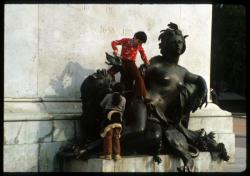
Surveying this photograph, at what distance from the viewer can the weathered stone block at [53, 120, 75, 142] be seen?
10172 millimetres

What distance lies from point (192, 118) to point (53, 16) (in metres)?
3.21

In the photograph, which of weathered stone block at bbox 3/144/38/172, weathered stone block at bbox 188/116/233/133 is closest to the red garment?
weathered stone block at bbox 3/144/38/172

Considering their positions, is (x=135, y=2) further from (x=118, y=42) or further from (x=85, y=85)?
(x=85, y=85)

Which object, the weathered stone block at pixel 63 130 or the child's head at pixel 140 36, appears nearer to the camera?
the weathered stone block at pixel 63 130

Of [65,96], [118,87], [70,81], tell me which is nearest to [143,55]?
[118,87]

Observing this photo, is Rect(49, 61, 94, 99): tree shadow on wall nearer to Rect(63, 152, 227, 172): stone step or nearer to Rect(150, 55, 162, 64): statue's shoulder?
Rect(150, 55, 162, 64): statue's shoulder

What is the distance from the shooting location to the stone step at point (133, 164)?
9305 mm

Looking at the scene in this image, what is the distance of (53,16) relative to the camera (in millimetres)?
10438

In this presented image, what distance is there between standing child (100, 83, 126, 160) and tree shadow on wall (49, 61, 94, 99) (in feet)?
3.84

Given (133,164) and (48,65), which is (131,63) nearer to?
(48,65)

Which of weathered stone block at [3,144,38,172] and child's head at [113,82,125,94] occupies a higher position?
child's head at [113,82,125,94]

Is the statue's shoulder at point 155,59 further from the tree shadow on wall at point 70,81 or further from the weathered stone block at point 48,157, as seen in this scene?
the weathered stone block at point 48,157

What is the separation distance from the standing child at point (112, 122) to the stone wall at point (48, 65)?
3.39ft

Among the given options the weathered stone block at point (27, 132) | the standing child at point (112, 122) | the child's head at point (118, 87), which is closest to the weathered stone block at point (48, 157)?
the weathered stone block at point (27, 132)
